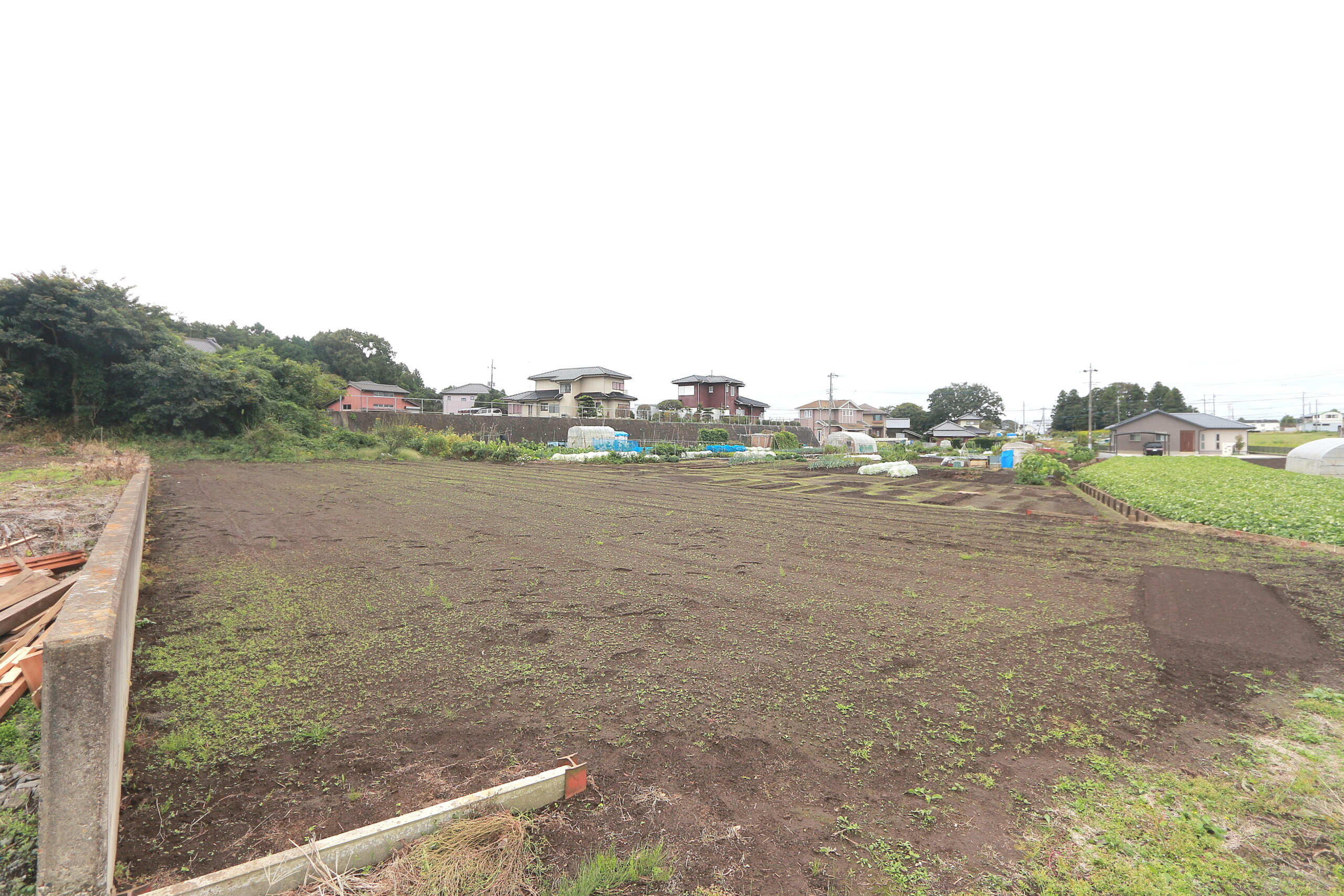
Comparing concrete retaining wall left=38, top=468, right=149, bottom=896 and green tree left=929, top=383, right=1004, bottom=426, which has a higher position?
green tree left=929, top=383, right=1004, bottom=426

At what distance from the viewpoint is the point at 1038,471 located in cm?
1883

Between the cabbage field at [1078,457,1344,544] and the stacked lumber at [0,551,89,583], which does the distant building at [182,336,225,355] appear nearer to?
the stacked lumber at [0,551,89,583]

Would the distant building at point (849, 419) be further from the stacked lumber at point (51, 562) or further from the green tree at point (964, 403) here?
the stacked lumber at point (51, 562)

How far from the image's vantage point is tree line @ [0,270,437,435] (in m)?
17.4

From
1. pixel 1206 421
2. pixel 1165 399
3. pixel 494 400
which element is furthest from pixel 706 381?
pixel 1165 399

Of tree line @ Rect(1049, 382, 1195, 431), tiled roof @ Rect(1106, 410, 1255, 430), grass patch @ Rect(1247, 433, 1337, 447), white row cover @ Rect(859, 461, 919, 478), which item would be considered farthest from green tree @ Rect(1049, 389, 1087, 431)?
white row cover @ Rect(859, 461, 919, 478)

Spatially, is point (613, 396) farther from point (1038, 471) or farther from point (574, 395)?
point (1038, 471)

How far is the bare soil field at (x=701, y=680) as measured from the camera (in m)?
2.33

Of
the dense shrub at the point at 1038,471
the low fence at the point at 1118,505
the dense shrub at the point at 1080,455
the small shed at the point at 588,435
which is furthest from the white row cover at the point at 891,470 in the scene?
the dense shrub at the point at 1080,455

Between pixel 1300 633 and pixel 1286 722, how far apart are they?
2238 mm

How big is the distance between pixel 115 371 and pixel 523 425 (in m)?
15.3

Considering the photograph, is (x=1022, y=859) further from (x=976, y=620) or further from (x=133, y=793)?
(x=133, y=793)

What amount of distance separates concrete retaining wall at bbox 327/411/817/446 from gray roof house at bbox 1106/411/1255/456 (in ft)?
96.0

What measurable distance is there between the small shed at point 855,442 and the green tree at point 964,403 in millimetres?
43138
